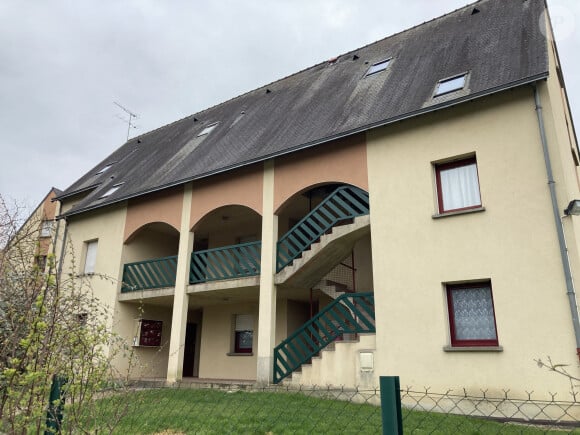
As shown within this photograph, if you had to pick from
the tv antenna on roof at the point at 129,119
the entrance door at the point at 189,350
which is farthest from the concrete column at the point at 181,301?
the tv antenna on roof at the point at 129,119

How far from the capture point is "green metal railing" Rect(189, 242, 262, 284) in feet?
46.4

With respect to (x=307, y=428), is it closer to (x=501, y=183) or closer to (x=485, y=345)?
(x=485, y=345)

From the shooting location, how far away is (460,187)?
34.9ft

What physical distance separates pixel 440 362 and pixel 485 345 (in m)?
0.92

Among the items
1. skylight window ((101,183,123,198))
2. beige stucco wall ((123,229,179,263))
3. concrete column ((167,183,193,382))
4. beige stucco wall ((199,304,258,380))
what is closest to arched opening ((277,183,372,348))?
beige stucco wall ((199,304,258,380))

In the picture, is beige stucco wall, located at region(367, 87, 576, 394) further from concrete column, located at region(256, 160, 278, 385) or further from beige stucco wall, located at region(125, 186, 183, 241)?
beige stucco wall, located at region(125, 186, 183, 241)

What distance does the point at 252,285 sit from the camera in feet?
44.3

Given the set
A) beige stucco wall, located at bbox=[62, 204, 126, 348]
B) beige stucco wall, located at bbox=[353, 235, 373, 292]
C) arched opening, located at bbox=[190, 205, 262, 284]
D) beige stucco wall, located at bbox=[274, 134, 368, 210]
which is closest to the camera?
beige stucco wall, located at bbox=[274, 134, 368, 210]

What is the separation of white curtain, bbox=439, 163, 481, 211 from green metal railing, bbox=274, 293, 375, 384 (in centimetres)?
287

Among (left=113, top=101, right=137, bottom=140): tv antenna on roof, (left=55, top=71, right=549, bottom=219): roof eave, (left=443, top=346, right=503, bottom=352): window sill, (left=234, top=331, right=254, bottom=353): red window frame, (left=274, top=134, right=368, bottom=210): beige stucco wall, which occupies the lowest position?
(left=443, top=346, right=503, bottom=352): window sill

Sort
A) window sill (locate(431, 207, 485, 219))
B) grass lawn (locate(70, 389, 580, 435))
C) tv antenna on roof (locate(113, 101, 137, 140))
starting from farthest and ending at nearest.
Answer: tv antenna on roof (locate(113, 101, 137, 140)) → window sill (locate(431, 207, 485, 219)) → grass lawn (locate(70, 389, 580, 435))

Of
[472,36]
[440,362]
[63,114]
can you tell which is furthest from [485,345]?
[63,114]

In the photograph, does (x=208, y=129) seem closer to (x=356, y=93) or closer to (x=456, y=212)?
(x=356, y=93)

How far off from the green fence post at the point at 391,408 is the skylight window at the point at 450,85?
32.3ft
